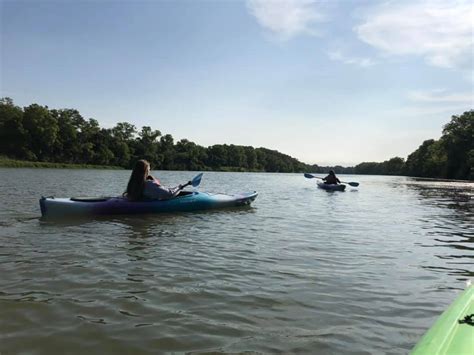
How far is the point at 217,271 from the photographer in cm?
535

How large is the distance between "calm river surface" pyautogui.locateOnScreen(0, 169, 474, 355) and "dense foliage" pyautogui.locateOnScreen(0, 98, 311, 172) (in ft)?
202

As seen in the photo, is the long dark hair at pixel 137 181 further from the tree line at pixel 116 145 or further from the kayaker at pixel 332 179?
the tree line at pixel 116 145

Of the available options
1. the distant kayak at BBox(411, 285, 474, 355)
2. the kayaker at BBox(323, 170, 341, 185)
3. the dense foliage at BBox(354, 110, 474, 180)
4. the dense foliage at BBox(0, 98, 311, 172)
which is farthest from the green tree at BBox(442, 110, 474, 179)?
the distant kayak at BBox(411, 285, 474, 355)

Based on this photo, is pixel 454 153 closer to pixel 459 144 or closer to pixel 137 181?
pixel 459 144

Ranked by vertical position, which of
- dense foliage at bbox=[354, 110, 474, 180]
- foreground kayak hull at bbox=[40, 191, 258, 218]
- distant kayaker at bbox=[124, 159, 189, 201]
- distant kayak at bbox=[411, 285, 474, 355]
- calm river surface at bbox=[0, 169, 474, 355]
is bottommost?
calm river surface at bbox=[0, 169, 474, 355]

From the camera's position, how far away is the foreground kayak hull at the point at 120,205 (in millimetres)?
9375

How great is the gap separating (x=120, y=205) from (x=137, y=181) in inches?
29.7

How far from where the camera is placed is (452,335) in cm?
268

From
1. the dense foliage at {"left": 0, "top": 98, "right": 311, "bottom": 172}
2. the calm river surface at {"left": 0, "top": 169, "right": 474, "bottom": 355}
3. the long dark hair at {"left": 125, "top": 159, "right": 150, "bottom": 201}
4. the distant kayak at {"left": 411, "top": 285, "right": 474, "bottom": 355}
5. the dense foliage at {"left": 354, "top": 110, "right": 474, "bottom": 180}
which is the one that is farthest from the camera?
the dense foliage at {"left": 0, "top": 98, "right": 311, "bottom": 172}

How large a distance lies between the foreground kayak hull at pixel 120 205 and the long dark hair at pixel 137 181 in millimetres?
195

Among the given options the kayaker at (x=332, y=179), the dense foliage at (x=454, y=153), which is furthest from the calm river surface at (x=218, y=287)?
the dense foliage at (x=454, y=153)

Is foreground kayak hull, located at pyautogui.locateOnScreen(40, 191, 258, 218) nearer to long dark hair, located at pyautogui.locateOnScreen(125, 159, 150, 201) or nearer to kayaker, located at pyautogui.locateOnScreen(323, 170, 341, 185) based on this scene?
long dark hair, located at pyautogui.locateOnScreen(125, 159, 150, 201)

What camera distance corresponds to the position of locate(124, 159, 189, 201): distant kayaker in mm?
10250

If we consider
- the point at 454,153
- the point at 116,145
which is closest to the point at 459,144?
the point at 454,153
